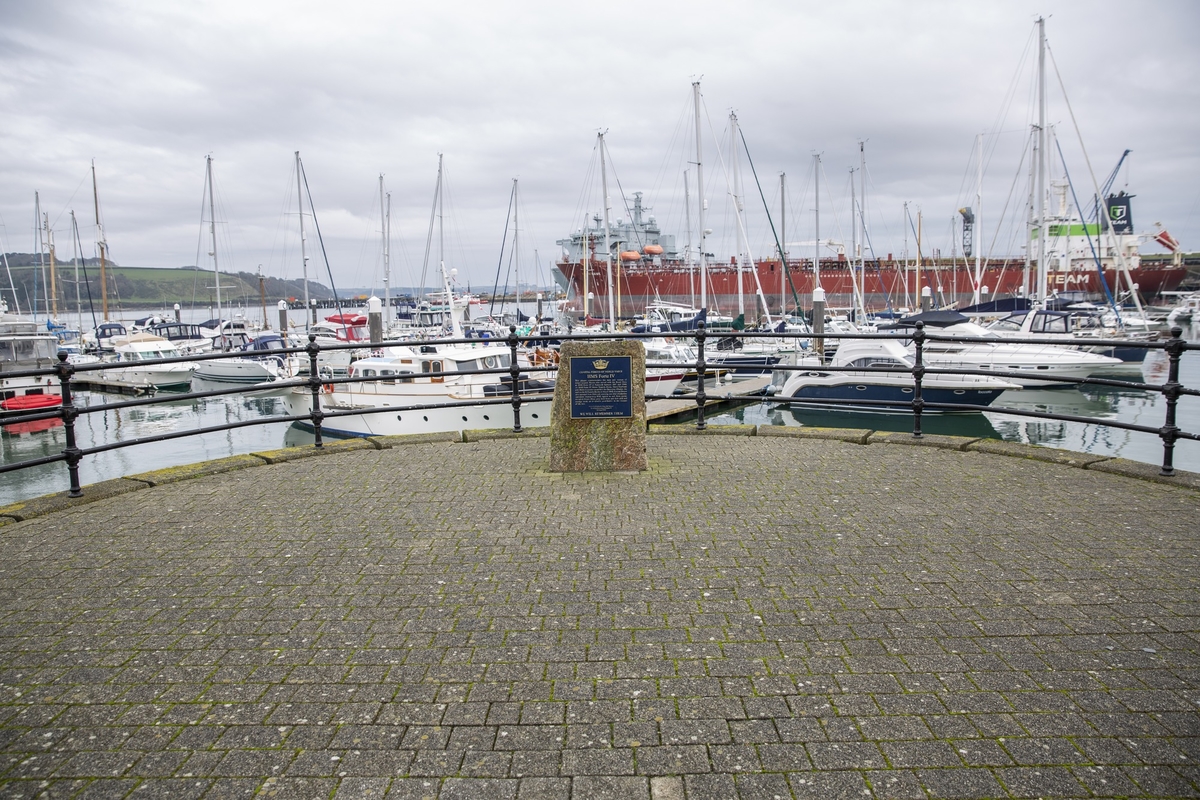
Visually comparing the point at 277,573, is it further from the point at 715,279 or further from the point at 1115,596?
the point at 715,279

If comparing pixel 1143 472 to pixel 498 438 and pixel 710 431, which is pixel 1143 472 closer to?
pixel 710 431

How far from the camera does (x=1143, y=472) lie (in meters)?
6.45

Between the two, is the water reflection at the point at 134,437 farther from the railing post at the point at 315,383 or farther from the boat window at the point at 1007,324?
the boat window at the point at 1007,324

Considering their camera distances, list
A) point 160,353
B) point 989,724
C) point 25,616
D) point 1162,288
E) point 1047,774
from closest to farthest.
Result: point 1047,774 < point 989,724 < point 25,616 < point 160,353 < point 1162,288

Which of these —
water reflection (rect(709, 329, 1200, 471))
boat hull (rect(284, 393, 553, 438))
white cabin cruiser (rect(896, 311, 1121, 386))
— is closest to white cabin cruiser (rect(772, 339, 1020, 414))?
water reflection (rect(709, 329, 1200, 471))

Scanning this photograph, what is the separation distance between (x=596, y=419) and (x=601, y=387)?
0.29 meters

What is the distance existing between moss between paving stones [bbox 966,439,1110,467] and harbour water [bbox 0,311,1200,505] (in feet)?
43.1

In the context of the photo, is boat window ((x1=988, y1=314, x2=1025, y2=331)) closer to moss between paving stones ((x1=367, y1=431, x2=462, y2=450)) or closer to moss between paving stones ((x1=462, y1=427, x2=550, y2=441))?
moss between paving stones ((x1=462, y1=427, x2=550, y2=441))

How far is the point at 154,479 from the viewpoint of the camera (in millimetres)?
6773

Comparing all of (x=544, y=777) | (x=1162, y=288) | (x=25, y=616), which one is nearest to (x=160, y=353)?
(x=25, y=616)

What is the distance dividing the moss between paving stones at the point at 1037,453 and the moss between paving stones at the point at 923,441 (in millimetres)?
110

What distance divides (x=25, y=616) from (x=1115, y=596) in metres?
5.64

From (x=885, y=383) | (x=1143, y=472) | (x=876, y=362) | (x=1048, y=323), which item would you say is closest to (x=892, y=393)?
(x=876, y=362)

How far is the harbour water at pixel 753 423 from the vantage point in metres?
21.2
